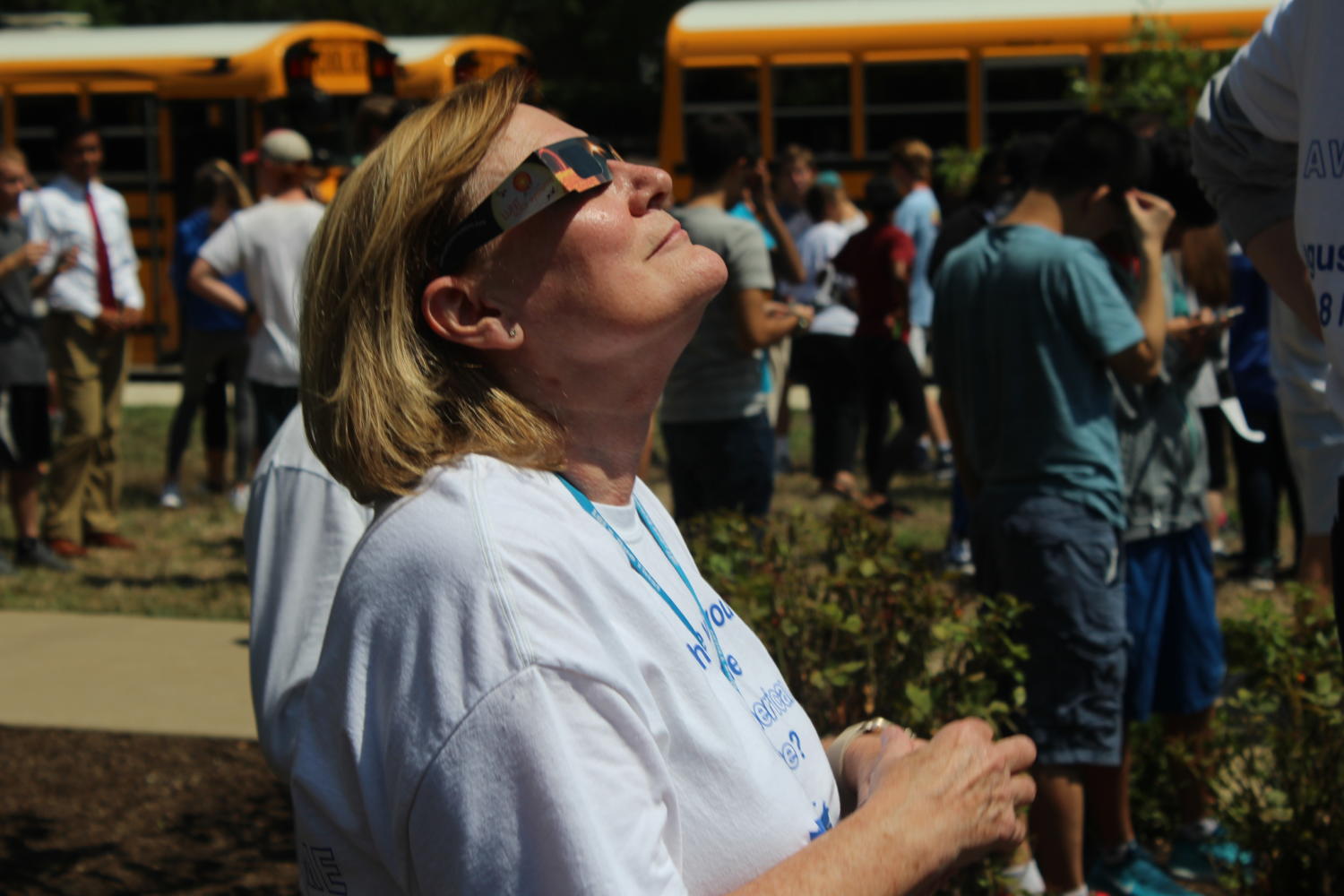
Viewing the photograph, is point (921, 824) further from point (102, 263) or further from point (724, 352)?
point (102, 263)

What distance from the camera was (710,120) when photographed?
618cm

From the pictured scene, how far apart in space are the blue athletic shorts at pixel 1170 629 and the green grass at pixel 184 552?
75.8 inches

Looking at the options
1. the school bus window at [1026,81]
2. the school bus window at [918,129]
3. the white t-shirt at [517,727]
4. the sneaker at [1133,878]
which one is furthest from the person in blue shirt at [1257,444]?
the school bus window at [918,129]

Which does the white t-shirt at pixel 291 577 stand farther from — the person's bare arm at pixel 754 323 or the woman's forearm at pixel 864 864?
the person's bare arm at pixel 754 323

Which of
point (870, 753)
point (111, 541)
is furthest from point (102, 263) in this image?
point (870, 753)

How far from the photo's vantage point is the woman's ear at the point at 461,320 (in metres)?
1.63

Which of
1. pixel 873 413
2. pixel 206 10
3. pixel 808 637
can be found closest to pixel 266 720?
pixel 808 637

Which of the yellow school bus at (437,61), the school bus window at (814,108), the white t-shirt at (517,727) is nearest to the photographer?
the white t-shirt at (517,727)

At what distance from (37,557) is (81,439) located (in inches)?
27.3

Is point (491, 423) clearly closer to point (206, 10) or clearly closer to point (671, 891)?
point (671, 891)

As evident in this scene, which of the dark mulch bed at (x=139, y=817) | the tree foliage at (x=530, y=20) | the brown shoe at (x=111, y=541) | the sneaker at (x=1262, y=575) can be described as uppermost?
the tree foliage at (x=530, y=20)

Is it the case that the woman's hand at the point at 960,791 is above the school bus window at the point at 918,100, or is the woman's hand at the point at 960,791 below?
below

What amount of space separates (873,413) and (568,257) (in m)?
7.72

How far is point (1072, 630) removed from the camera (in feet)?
12.5
